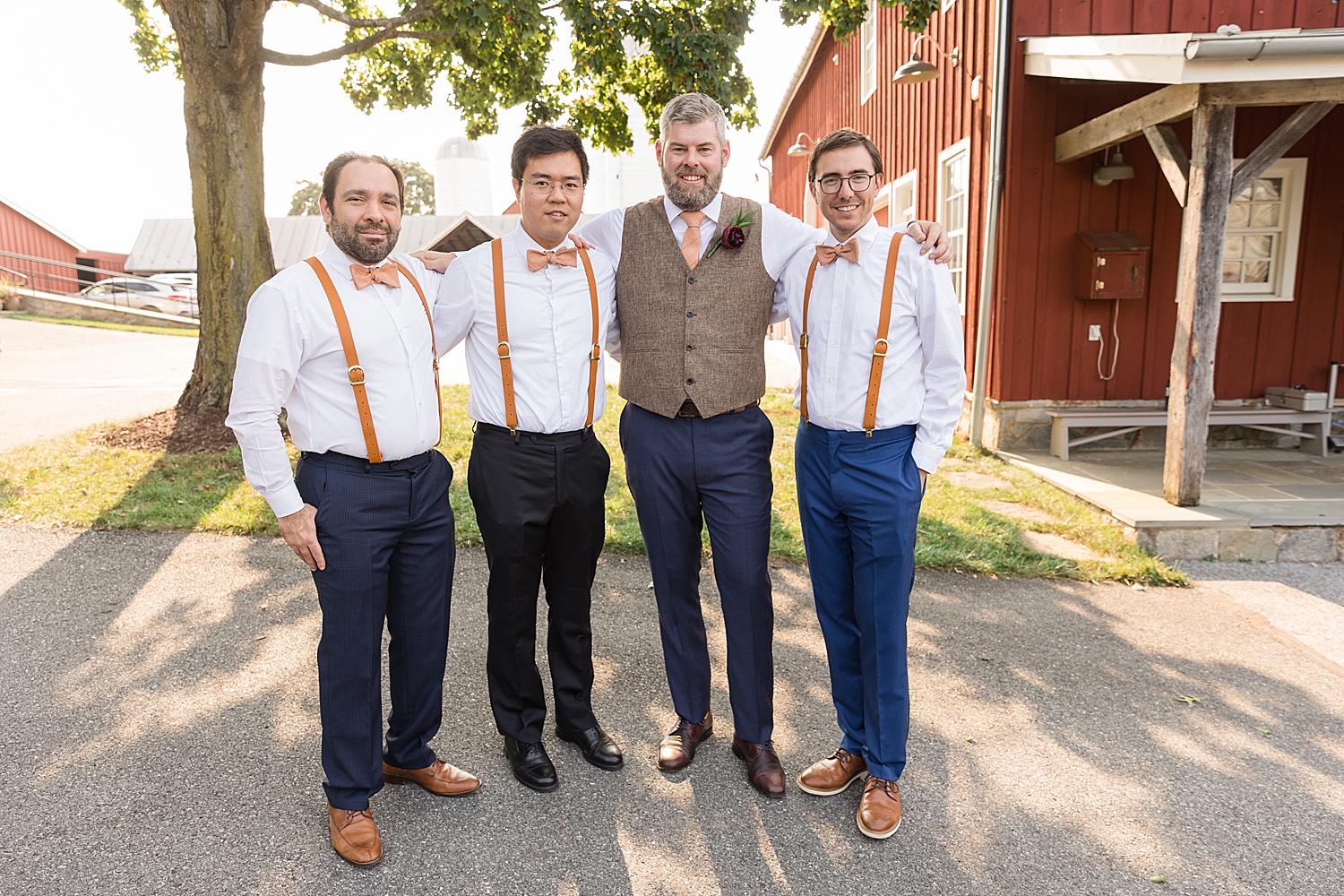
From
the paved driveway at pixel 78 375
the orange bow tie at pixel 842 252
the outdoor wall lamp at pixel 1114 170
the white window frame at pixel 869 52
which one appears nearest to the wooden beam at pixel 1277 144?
the outdoor wall lamp at pixel 1114 170

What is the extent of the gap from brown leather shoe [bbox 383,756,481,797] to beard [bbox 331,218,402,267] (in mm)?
1570

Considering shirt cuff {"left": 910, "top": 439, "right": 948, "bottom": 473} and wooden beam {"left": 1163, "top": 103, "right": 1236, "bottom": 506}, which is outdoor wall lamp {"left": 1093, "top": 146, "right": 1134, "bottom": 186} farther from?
shirt cuff {"left": 910, "top": 439, "right": 948, "bottom": 473}

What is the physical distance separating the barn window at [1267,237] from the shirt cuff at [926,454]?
6.65 m

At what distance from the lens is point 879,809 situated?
8.30ft

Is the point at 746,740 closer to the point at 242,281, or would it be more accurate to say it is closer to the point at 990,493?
the point at 990,493

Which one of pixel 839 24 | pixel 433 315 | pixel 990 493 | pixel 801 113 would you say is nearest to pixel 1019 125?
pixel 839 24

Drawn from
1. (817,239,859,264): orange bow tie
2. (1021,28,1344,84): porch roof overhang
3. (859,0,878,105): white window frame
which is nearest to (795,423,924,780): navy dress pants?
(817,239,859,264): orange bow tie

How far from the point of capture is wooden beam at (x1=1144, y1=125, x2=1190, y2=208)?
554cm

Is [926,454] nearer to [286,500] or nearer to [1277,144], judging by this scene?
[286,500]

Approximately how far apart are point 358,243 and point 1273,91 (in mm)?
5626

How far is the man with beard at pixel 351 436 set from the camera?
2305mm

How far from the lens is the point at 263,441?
229 centimetres

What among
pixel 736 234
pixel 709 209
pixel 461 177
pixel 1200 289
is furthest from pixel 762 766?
pixel 461 177

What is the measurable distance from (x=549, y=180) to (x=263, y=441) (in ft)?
3.66
